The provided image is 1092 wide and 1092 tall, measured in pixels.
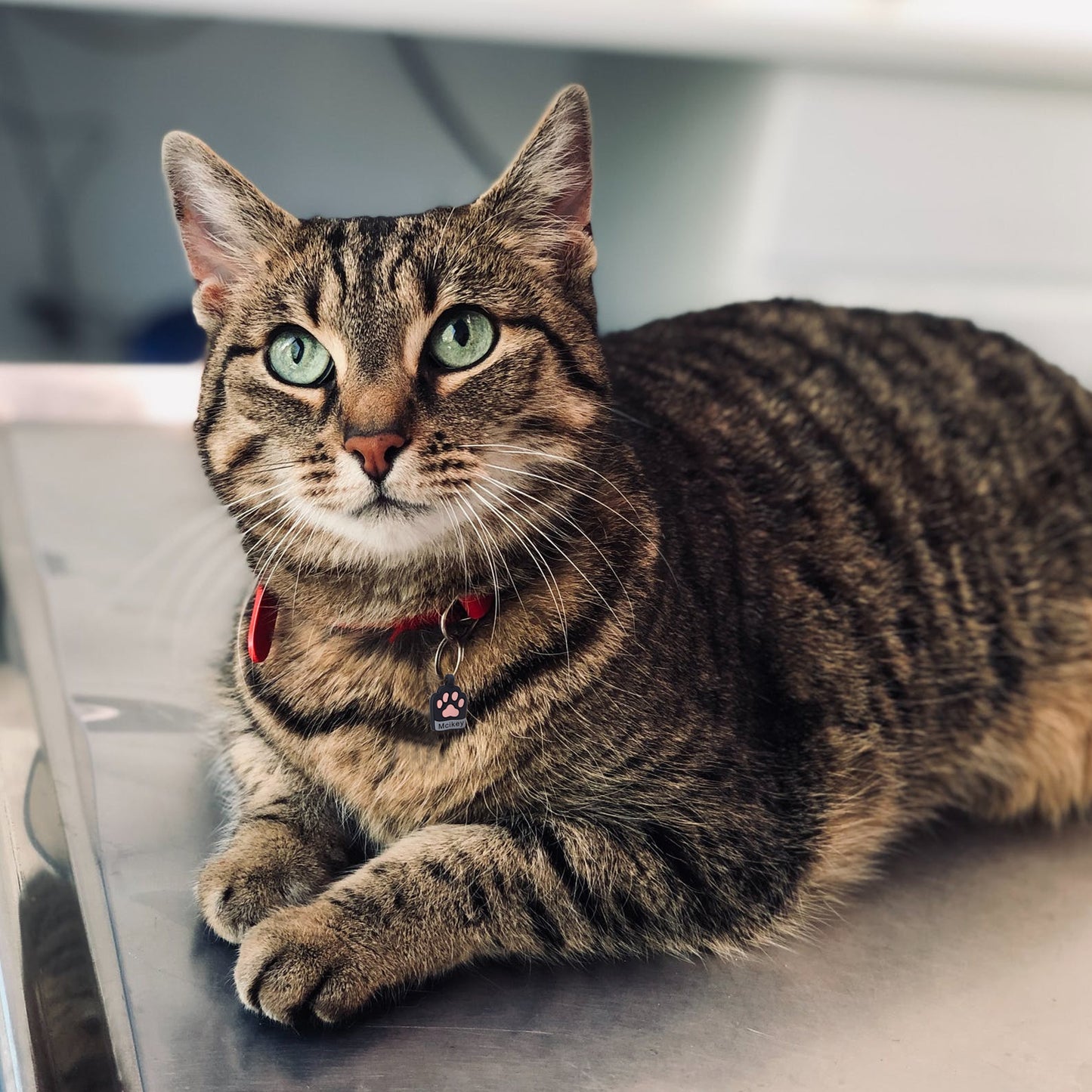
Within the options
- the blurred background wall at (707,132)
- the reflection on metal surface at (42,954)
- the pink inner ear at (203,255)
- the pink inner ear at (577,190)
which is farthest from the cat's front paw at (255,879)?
the blurred background wall at (707,132)

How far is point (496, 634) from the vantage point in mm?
893

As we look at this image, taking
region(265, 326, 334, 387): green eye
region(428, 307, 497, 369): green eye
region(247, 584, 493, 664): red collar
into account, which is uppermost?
region(428, 307, 497, 369): green eye

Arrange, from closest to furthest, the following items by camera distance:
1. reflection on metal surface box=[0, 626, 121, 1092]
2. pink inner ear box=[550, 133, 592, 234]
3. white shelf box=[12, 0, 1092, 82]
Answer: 1. reflection on metal surface box=[0, 626, 121, 1092]
2. pink inner ear box=[550, 133, 592, 234]
3. white shelf box=[12, 0, 1092, 82]

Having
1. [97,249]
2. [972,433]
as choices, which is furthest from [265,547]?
[97,249]

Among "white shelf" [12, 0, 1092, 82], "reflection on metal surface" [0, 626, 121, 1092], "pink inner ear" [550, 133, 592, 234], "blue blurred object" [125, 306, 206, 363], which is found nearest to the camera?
"reflection on metal surface" [0, 626, 121, 1092]

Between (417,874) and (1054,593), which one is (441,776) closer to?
(417,874)

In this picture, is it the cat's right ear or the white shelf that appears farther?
the white shelf

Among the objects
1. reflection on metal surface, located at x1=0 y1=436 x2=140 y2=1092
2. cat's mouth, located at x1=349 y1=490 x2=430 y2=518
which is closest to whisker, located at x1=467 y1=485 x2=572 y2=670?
cat's mouth, located at x1=349 y1=490 x2=430 y2=518

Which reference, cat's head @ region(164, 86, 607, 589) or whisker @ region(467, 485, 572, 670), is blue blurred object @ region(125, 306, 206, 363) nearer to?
cat's head @ region(164, 86, 607, 589)

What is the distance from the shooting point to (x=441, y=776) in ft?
2.94

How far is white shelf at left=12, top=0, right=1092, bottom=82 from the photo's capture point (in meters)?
1.28

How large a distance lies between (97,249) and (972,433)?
126 centimetres

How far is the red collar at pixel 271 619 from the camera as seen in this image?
877 millimetres

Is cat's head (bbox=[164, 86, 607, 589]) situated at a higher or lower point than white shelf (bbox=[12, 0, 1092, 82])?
lower
